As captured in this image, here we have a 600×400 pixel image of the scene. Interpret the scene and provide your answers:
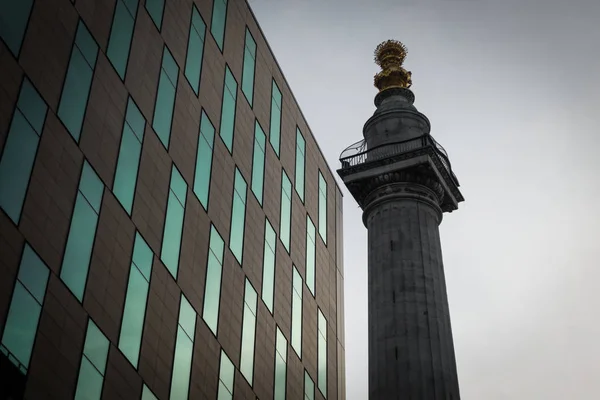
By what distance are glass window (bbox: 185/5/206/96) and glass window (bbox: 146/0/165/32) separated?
245 centimetres

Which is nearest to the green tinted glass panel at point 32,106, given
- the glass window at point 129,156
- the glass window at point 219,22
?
the glass window at point 129,156

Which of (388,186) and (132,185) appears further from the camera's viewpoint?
(388,186)

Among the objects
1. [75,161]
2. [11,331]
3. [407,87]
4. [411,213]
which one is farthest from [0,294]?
[407,87]

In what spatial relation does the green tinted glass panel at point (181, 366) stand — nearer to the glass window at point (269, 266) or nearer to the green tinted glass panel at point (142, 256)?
the green tinted glass panel at point (142, 256)

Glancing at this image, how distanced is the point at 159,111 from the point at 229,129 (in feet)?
22.7

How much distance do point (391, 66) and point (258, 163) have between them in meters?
17.6

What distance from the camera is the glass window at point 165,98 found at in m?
31.1

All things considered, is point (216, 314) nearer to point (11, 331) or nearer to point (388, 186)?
point (11, 331)

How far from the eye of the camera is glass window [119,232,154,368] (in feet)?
83.9

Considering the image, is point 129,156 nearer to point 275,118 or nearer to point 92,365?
point 92,365

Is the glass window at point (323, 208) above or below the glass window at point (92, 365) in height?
above

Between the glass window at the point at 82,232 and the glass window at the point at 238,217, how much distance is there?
35.0 ft

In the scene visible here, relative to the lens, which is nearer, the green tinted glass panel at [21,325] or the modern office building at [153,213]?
the green tinted glass panel at [21,325]

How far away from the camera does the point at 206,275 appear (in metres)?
32.3
